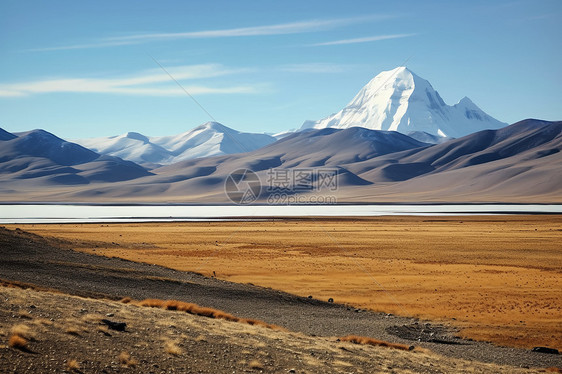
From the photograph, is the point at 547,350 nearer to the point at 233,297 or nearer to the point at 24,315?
the point at 233,297

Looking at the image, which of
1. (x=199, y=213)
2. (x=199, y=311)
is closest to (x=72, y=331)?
(x=199, y=311)

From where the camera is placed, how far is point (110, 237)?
53.7 metres

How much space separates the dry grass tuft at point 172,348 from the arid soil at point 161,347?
0.07 ft

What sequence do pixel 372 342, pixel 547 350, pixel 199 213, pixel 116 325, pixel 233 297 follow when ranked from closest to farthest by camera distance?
pixel 116 325, pixel 547 350, pixel 372 342, pixel 233 297, pixel 199 213

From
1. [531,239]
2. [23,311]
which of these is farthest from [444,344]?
[531,239]

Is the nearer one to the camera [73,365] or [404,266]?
[73,365]

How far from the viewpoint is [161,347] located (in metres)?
12.9

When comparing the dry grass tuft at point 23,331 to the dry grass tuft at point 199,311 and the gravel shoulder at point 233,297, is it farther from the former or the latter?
the gravel shoulder at point 233,297

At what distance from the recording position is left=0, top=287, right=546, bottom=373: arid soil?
11.2 metres

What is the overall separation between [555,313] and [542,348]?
5.46 meters

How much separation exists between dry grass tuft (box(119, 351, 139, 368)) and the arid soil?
0.9 inches

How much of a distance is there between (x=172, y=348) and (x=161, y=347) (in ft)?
1.00

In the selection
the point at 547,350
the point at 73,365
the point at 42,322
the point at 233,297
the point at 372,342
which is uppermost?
the point at 42,322

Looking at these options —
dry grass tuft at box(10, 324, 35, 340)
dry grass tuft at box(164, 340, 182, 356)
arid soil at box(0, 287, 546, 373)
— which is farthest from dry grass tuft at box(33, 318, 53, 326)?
dry grass tuft at box(164, 340, 182, 356)
